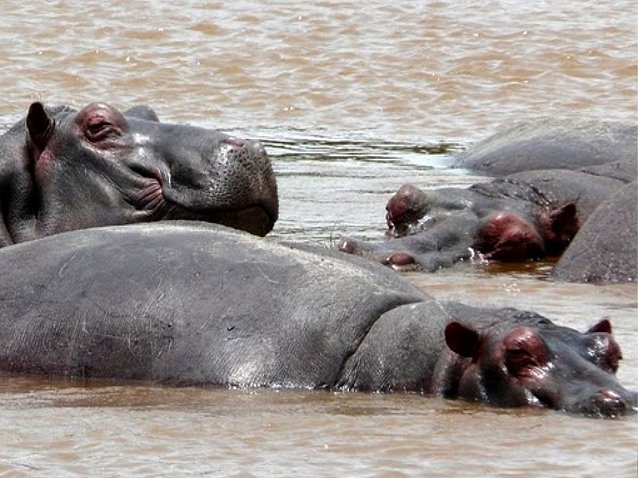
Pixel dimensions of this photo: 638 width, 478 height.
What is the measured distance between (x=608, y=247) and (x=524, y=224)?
140cm

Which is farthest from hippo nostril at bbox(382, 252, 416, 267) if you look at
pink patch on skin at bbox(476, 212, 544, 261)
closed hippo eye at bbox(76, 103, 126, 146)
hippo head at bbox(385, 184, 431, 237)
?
closed hippo eye at bbox(76, 103, 126, 146)

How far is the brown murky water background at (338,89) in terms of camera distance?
5547 mm

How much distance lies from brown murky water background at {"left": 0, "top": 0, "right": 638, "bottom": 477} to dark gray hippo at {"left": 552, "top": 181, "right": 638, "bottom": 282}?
187mm

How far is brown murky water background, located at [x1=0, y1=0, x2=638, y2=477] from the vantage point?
5.55 meters

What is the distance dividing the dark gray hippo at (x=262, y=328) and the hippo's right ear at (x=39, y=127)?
100 centimetres

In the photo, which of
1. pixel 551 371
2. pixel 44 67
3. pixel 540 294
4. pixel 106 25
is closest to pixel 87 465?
pixel 551 371

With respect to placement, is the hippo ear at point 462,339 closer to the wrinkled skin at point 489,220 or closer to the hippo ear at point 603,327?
the hippo ear at point 603,327

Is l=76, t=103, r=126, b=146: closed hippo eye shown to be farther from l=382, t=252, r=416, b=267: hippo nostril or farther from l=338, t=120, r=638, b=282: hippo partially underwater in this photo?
l=382, t=252, r=416, b=267: hippo nostril

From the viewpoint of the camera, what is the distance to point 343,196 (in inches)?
491

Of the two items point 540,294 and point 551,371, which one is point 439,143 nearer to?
point 540,294

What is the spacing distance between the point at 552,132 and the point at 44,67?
257 inches

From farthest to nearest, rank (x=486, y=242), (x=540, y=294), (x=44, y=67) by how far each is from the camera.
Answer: (x=44, y=67) → (x=486, y=242) → (x=540, y=294)

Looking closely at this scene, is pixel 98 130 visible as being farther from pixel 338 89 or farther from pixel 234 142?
pixel 338 89

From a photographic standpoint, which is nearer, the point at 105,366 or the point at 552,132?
the point at 105,366
